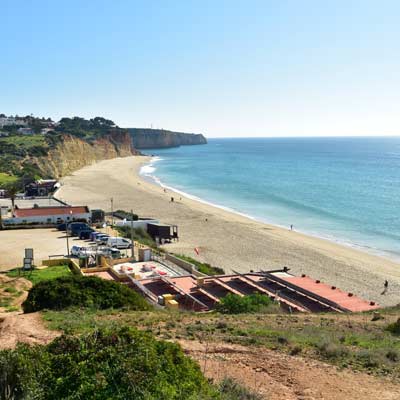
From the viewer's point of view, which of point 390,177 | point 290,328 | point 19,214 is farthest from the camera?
point 390,177

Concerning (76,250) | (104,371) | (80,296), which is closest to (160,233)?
(76,250)

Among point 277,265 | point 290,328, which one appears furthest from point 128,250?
point 290,328

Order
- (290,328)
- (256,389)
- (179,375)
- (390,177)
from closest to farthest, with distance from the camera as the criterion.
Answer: (179,375) < (256,389) < (290,328) < (390,177)

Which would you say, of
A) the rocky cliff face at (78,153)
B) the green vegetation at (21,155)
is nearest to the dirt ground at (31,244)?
A: the green vegetation at (21,155)

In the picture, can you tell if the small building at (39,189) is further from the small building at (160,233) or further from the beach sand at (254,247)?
the small building at (160,233)

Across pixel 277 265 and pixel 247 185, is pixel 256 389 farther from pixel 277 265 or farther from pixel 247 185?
pixel 247 185

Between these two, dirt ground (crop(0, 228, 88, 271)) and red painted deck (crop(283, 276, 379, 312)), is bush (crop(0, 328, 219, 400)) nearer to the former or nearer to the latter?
red painted deck (crop(283, 276, 379, 312))

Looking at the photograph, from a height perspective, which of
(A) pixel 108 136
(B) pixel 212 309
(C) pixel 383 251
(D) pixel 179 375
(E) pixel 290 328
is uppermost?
(A) pixel 108 136
